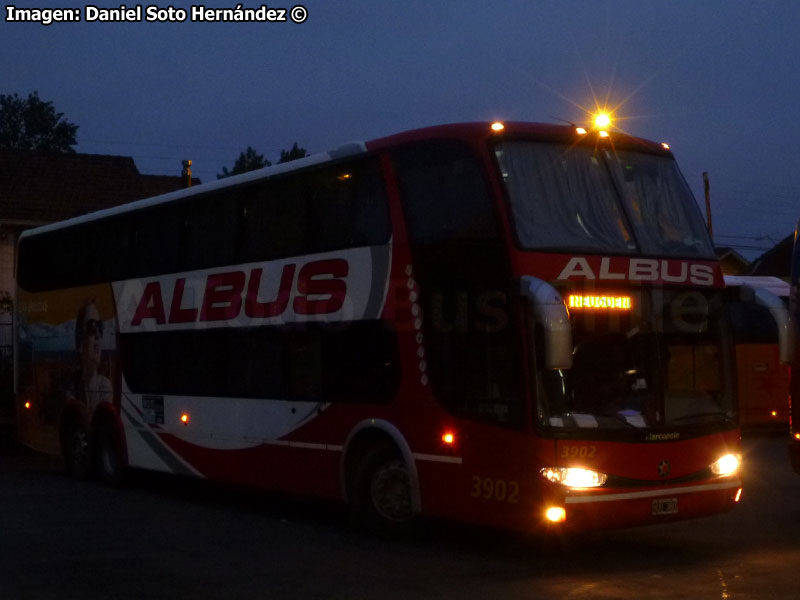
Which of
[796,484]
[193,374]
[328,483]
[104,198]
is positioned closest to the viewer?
[328,483]

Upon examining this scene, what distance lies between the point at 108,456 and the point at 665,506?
31.2 feet

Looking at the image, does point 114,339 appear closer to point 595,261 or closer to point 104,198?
point 595,261

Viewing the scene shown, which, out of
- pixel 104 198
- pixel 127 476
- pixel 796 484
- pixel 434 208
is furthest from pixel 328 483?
pixel 104 198

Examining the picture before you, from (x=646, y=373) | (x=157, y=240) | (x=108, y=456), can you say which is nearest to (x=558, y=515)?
(x=646, y=373)

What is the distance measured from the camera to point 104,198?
39.4 m

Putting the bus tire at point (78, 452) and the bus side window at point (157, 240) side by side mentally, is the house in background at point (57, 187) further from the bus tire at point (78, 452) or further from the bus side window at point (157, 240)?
the bus side window at point (157, 240)

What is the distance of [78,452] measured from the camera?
19.0 m

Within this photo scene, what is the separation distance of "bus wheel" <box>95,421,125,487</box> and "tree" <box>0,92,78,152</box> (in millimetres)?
59492

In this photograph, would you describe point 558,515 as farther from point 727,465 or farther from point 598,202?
point 598,202

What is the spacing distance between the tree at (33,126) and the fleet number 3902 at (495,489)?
6758 cm

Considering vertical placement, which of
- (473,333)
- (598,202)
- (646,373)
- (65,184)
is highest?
(65,184)

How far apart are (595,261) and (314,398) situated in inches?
150

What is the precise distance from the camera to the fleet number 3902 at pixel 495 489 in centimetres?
1092

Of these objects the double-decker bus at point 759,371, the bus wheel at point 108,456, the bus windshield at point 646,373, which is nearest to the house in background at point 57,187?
the double-decker bus at point 759,371
